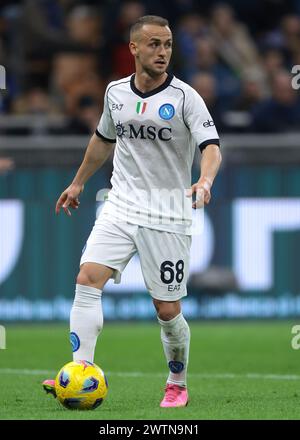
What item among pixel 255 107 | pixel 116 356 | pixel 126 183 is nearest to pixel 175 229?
pixel 126 183

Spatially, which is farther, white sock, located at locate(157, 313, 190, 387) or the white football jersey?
white sock, located at locate(157, 313, 190, 387)

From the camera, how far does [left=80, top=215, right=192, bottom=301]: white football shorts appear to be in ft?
26.2

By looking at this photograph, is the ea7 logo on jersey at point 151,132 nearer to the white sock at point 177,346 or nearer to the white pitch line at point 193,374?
the white sock at point 177,346

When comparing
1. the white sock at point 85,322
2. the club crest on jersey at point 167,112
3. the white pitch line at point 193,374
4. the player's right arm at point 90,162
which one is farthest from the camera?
the white pitch line at point 193,374

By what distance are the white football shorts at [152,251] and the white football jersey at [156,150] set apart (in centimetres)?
7

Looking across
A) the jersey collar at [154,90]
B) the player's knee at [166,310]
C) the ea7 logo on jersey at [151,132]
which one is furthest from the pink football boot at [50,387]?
the jersey collar at [154,90]

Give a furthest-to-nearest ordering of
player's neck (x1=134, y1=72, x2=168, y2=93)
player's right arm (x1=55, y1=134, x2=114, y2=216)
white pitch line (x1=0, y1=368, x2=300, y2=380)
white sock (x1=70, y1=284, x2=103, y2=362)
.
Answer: white pitch line (x1=0, y1=368, x2=300, y2=380) → player's right arm (x1=55, y1=134, x2=114, y2=216) → player's neck (x1=134, y1=72, x2=168, y2=93) → white sock (x1=70, y1=284, x2=103, y2=362)

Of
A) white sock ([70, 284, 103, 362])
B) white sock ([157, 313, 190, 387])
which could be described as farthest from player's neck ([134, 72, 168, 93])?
white sock ([157, 313, 190, 387])

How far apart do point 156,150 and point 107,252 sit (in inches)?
29.2

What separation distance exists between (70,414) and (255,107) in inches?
338

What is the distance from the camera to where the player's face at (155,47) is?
7.96m

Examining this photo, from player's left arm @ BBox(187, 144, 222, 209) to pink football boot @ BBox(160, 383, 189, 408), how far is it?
1383 millimetres

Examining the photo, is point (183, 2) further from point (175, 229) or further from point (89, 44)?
point (175, 229)

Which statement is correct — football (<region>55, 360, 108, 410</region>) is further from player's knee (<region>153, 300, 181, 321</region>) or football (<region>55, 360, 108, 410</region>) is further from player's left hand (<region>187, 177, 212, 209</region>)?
player's left hand (<region>187, 177, 212, 209</region>)
